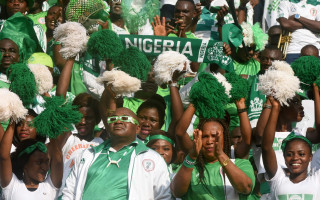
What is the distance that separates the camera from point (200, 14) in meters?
10.2

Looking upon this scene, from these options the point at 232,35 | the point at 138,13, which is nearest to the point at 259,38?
the point at 232,35

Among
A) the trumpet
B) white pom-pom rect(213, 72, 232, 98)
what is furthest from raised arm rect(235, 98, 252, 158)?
the trumpet

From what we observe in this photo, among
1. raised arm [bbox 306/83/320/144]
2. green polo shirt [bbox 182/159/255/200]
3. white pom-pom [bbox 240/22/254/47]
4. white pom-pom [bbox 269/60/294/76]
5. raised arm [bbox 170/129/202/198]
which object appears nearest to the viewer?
raised arm [bbox 170/129/202/198]

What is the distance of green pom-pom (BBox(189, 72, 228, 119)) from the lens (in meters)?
6.57

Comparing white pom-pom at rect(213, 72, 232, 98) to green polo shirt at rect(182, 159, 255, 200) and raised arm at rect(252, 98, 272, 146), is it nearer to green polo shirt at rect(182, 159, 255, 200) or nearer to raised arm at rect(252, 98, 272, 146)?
raised arm at rect(252, 98, 272, 146)

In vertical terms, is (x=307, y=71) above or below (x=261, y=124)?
above

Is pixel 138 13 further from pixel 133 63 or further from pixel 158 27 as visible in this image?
pixel 133 63

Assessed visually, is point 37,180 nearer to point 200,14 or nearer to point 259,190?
point 259,190

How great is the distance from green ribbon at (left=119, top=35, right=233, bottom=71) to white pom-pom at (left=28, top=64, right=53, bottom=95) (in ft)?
4.15

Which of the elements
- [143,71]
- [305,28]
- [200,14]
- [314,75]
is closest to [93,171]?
[143,71]

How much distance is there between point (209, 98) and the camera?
259 inches

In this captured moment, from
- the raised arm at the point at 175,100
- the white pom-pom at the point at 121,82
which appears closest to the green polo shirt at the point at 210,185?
the raised arm at the point at 175,100

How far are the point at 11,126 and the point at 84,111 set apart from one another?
132 cm

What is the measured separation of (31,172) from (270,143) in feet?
7.07
